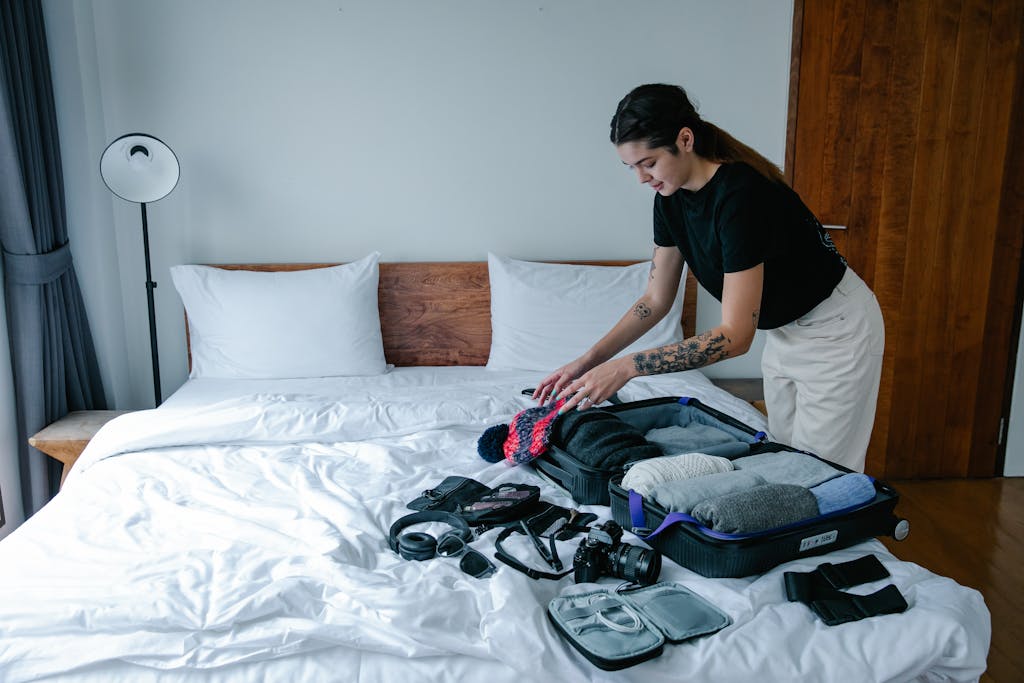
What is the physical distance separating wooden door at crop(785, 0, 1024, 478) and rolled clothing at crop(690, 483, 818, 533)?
1931 millimetres

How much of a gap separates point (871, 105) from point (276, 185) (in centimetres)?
231

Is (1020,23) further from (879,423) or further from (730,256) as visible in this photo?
(730,256)

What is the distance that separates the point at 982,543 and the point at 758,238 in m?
1.76

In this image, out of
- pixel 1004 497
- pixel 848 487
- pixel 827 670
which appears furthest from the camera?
pixel 1004 497

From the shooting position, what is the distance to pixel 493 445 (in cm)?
181

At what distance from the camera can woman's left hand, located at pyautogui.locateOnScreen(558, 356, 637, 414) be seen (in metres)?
1.59

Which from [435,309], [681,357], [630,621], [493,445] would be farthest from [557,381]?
[435,309]

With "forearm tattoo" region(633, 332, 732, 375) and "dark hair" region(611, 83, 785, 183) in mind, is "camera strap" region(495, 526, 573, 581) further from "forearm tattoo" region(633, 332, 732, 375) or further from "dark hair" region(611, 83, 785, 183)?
"dark hair" region(611, 83, 785, 183)

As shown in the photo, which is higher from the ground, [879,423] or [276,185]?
[276,185]

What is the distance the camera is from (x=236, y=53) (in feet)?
9.49

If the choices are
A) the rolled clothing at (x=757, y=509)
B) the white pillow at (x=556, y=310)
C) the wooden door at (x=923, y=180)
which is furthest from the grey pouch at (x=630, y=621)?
the wooden door at (x=923, y=180)

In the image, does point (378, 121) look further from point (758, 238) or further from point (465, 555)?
point (465, 555)

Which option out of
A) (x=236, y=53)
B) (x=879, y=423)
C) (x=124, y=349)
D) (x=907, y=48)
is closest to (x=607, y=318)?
(x=879, y=423)

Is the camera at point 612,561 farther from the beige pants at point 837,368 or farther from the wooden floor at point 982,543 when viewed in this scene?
the wooden floor at point 982,543
